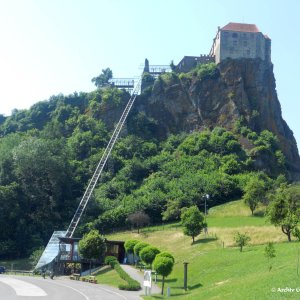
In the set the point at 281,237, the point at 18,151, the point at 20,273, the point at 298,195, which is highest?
the point at 18,151

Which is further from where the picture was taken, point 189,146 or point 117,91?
point 117,91

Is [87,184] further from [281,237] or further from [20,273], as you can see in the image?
[281,237]

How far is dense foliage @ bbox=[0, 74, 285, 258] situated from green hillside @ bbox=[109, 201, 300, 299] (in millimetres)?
7527

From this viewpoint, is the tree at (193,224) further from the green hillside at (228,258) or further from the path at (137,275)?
the path at (137,275)

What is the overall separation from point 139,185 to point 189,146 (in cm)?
1424

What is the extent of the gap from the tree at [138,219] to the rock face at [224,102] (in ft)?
132

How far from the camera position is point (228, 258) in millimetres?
45062

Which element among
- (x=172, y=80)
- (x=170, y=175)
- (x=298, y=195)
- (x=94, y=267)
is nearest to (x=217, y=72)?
(x=172, y=80)

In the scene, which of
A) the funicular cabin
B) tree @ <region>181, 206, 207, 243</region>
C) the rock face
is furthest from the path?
the rock face

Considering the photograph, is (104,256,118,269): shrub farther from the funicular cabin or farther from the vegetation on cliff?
the vegetation on cliff

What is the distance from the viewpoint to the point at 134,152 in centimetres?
11038

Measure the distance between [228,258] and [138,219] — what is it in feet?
117

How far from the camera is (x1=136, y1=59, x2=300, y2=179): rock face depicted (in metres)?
116

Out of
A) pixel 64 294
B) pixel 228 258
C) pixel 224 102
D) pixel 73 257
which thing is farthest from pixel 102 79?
pixel 64 294
